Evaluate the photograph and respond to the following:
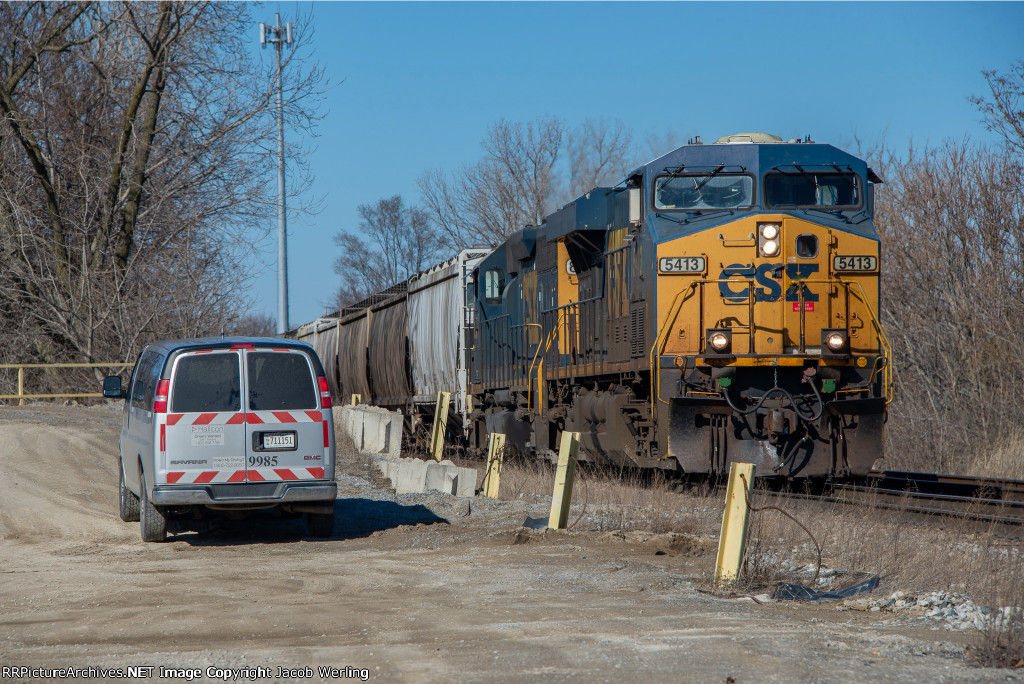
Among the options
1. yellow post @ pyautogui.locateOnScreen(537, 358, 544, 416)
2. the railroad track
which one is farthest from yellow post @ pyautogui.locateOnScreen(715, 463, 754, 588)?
yellow post @ pyautogui.locateOnScreen(537, 358, 544, 416)

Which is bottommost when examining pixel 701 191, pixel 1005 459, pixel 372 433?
pixel 1005 459

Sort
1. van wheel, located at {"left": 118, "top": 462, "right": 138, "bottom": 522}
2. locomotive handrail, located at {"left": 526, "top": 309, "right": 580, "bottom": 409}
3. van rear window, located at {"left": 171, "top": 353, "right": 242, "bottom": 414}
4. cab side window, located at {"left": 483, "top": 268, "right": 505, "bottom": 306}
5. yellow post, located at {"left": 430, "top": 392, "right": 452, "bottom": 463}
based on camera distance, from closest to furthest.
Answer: van rear window, located at {"left": 171, "top": 353, "right": 242, "bottom": 414}, van wheel, located at {"left": 118, "top": 462, "right": 138, "bottom": 522}, locomotive handrail, located at {"left": 526, "top": 309, "right": 580, "bottom": 409}, yellow post, located at {"left": 430, "top": 392, "right": 452, "bottom": 463}, cab side window, located at {"left": 483, "top": 268, "right": 505, "bottom": 306}

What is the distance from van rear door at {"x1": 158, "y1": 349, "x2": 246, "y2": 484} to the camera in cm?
886

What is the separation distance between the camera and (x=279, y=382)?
9250mm

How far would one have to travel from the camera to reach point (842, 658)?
4.70 meters

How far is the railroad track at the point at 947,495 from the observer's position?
10.4 metres

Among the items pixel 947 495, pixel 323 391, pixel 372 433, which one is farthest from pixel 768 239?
pixel 372 433

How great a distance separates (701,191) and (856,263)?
1897 mm

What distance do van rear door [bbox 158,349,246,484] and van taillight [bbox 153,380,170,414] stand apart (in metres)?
0.05

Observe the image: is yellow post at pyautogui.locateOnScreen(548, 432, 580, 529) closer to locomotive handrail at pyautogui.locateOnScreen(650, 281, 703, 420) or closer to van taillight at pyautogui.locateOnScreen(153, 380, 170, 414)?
locomotive handrail at pyautogui.locateOnScreen(650, 281, 703, 420)

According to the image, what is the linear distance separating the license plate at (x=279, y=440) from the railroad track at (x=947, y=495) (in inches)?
221

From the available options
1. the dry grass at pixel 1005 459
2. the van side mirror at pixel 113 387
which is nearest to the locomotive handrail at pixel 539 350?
the van side mirror at pixel 113 387

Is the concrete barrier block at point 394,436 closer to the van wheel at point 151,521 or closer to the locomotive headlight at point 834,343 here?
the van wheel at point 151,521

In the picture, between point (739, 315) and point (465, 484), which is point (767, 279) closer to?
point (739, 315)
